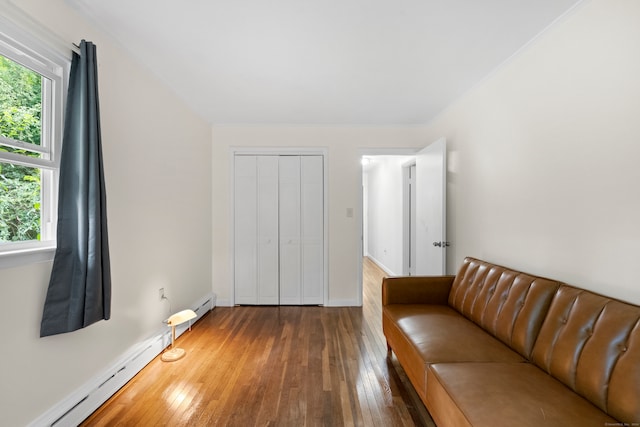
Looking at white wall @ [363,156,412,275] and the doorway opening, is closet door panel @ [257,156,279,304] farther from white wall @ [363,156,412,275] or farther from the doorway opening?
white wall @ [363,156,412,275]

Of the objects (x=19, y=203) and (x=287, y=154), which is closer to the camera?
(x=19, y=203)

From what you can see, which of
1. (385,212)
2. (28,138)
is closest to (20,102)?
(28,138)

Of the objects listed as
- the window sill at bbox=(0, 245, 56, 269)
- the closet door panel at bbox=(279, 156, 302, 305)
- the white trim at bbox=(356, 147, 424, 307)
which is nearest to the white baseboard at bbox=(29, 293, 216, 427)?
the window sill at bbox=(0, 245, 56, 269)

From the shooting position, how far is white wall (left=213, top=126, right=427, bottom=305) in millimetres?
3760

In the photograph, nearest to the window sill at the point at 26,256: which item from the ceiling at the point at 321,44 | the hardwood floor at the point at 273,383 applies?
the hardwood floor at the point at 273,383

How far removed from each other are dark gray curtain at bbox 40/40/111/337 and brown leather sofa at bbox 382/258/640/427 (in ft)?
6.35

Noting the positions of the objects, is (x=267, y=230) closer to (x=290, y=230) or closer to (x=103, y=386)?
(x=290, y=230)

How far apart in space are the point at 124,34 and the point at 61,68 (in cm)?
54

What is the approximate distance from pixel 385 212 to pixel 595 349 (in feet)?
16.3

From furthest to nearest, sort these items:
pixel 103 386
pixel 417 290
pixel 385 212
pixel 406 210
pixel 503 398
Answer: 1. pixel 385 212
2. pixel 406 210
3. pixel 417 290
4. pixel 103 386
5. pixel 503 398

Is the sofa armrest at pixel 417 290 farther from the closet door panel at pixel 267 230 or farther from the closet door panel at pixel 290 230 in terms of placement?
the closet door panel at pixel 267 230

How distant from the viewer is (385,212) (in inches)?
243

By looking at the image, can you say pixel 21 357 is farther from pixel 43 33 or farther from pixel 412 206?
pixel 412 206

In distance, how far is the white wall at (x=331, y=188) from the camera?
12.3 feet
